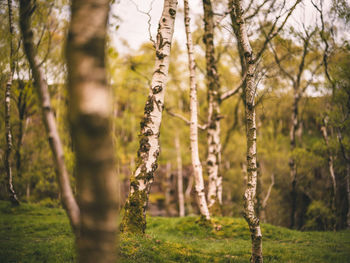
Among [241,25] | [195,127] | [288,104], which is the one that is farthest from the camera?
[288,104]

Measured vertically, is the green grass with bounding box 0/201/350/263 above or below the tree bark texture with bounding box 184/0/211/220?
below

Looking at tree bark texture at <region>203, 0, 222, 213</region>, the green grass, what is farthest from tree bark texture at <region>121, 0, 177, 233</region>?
tree bark texture at <region>203, 0, 222, 213</region>

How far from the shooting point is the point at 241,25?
171 inches

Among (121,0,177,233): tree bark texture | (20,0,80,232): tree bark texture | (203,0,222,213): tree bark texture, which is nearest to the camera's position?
(20,0,80,232): tree bark texture

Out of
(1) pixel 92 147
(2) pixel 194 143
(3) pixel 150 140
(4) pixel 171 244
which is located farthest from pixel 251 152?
(2) pixel 194 143

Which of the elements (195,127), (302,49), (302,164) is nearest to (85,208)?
(195,127)

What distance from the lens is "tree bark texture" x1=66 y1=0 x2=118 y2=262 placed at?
1252mm

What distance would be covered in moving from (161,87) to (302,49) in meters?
13.2

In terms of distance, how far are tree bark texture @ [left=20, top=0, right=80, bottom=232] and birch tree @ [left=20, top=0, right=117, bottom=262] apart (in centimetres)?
53

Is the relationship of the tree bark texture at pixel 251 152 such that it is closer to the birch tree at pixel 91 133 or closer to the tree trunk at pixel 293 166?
the birch tree at pixel 91 133

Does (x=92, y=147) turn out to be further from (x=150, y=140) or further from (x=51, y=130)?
(x=150, y=140)

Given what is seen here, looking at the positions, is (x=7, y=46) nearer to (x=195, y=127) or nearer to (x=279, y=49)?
(x=195, y=127)

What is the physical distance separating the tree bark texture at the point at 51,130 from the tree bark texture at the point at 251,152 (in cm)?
317

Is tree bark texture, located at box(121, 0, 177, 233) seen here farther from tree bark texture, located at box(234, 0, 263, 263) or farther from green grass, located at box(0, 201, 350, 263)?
tree bark texture, located at box(234, 0, 263, 263)
